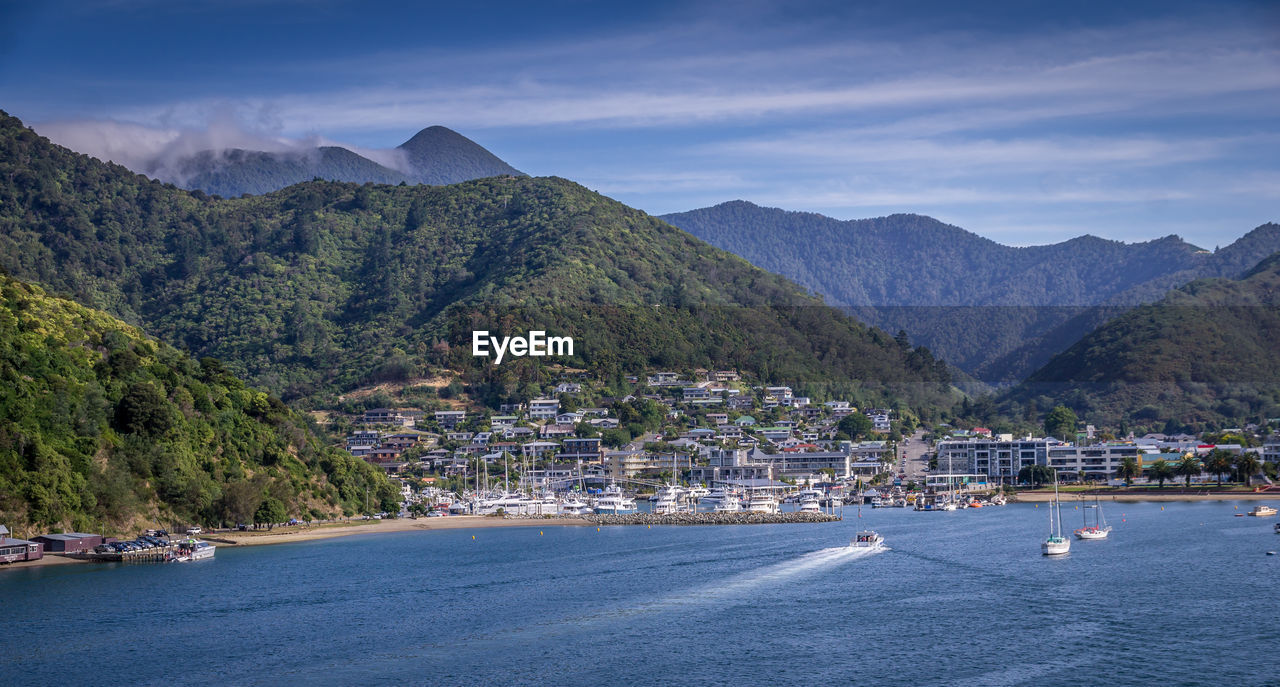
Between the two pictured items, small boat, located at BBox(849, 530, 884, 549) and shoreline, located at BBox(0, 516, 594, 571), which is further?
small boat, located at BBox(849, 530, 884, 549)

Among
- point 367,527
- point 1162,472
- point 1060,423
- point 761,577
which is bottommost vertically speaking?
point 761,577

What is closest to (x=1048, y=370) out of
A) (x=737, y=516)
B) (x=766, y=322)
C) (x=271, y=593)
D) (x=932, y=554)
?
(x=766, y=322)

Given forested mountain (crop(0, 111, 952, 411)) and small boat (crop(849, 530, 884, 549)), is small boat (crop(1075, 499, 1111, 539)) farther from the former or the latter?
forested mountain (crop(0, 111, 952, 411))

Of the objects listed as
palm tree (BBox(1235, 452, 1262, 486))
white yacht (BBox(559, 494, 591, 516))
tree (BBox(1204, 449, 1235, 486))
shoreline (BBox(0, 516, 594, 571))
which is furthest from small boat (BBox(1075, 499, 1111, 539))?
white yacht (BBox(559, 494, 591, 516))

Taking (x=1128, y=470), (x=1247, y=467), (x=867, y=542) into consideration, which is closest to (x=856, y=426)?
(x=1128, y=470)

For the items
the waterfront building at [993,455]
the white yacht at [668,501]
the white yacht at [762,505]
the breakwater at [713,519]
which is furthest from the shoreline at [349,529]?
the waterfront building at [993,455]

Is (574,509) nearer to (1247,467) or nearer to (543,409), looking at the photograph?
(543,409)

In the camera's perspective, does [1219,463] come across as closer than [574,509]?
No
